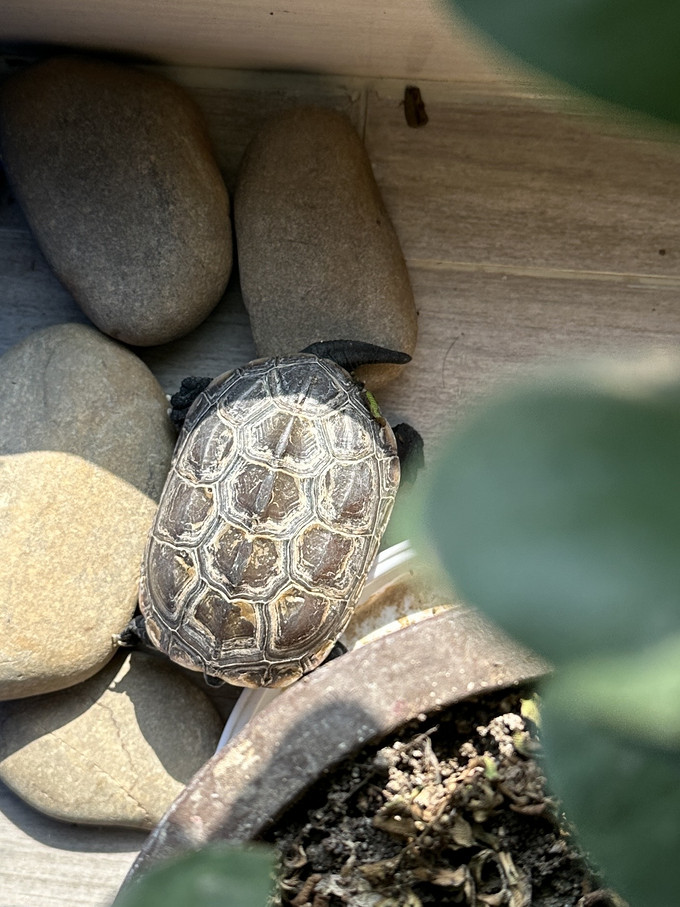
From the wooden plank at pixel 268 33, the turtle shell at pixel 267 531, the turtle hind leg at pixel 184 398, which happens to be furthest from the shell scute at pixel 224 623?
the wooden plank at pixel 268 33

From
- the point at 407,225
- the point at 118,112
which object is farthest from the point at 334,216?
the point at 118,112

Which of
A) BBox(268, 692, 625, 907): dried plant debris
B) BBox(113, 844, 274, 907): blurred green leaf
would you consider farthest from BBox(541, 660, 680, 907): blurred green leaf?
BBox(268, 692, 625, 907): dried plant debris

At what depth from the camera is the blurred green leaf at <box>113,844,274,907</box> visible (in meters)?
0.32

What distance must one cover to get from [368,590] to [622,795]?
653 mm

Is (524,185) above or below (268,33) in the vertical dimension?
below

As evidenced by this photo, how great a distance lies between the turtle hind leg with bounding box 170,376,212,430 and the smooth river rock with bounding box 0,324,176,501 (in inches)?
0.5

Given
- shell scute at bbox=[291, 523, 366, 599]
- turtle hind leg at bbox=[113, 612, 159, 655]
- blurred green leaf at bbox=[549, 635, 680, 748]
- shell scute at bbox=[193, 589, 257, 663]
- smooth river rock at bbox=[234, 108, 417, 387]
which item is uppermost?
blurred green leaf at bbox=[549, 635, 680, 748]

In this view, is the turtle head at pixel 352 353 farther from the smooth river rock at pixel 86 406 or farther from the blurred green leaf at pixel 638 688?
the blurred green leaf at pixel 638 688

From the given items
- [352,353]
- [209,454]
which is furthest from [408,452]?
[209,454]

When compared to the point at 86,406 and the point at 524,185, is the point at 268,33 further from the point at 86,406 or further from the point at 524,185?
the point at 86,406

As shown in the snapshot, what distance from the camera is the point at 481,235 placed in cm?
108

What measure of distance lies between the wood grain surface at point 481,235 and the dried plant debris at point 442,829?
424 millimetres

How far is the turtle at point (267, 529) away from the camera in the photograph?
3.01 feet

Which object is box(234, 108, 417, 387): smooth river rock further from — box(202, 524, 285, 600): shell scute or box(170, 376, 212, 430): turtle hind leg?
box(202, 524, 285, 600): shell scute
